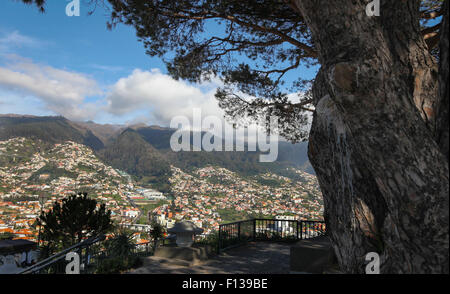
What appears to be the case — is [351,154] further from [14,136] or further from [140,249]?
[14,136]

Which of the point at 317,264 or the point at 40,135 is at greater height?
the point at 40,135

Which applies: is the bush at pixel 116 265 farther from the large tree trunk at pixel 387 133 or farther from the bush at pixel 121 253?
the large tree trunk at pixel 387 133

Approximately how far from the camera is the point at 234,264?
7.80m

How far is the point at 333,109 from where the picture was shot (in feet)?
11.6

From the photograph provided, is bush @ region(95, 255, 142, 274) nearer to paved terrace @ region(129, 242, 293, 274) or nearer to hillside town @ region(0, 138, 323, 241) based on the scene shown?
paved terrace @ region(129, 242, 293, 274)

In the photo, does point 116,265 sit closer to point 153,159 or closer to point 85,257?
point 85,257

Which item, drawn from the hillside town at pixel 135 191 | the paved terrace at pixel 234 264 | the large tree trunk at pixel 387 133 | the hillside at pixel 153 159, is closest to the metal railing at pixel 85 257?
the paved terrace at pixel 234 264

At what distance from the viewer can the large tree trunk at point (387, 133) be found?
211 centimetres

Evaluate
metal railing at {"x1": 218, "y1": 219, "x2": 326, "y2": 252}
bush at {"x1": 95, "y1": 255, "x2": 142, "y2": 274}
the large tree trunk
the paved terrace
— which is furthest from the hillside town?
the large tree trunk

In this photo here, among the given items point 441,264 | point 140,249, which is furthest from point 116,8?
point 140,249

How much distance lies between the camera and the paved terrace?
6.89 m

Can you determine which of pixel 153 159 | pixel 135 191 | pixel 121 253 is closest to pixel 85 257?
pixel 121 253

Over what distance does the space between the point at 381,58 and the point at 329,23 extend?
0.63m

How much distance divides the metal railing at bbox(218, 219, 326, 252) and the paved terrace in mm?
776
